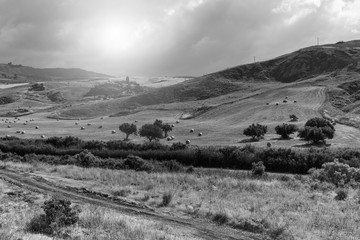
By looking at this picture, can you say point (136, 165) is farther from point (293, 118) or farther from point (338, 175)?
point (293, 118)

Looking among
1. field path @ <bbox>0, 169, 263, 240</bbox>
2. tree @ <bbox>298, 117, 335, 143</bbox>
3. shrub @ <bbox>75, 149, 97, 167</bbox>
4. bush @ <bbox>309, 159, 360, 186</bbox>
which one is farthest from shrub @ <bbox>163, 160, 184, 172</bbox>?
tree @ <bbox>298, 117, 335, 143</bbox>

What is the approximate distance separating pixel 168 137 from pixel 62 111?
87.7 m

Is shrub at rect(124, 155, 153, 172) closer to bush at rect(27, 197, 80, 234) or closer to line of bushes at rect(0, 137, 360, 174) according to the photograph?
line of bushes at rect(0, 137, 360, 174)

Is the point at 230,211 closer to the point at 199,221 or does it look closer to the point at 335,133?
the point at 199,221

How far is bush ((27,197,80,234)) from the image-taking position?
13.1m

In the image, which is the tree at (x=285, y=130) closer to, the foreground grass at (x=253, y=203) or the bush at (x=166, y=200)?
the foreground grass at (x=253, y=203)

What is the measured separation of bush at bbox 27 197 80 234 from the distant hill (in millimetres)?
144316

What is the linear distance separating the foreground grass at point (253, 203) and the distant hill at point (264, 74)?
130430mm

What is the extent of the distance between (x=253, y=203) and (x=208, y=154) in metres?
29.7

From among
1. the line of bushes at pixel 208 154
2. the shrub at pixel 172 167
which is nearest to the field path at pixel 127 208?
the line of bushes at pixel 208 154

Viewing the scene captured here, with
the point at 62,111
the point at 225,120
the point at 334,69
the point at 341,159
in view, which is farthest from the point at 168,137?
the point at 334,69

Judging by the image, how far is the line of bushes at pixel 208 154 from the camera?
144ft

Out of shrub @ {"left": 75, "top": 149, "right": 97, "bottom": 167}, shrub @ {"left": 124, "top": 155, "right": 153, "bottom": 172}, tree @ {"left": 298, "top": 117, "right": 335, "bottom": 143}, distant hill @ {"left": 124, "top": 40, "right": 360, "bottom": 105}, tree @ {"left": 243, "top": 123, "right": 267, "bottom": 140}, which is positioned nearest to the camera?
shrub @ {"left": 124, "top": 155, "right": 153, "bottom": 172}

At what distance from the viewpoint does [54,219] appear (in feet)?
45.1
